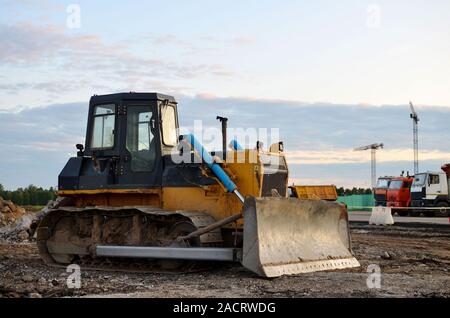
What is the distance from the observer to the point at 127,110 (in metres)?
13.6

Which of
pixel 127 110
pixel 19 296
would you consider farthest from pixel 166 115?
pixel 19 296

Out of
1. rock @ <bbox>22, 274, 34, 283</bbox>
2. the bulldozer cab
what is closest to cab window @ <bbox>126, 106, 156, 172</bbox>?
the bulldozer cab

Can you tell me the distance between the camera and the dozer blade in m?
11.4

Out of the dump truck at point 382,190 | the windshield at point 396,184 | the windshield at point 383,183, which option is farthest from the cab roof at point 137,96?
the windshield at point 383,183

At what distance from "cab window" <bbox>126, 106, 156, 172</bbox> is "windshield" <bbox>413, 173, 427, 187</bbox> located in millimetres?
30221

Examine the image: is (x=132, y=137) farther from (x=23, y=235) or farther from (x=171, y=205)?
(x=23, y=235)

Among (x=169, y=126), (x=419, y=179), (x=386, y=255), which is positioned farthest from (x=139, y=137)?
(x=419, y=179)

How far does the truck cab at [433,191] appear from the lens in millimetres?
40156

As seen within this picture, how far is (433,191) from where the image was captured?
4044 centimetres

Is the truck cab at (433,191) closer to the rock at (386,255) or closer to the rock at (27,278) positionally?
the rock at (386,255)

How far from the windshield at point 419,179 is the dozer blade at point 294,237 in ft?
92.8

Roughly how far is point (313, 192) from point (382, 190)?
30.3 meters
